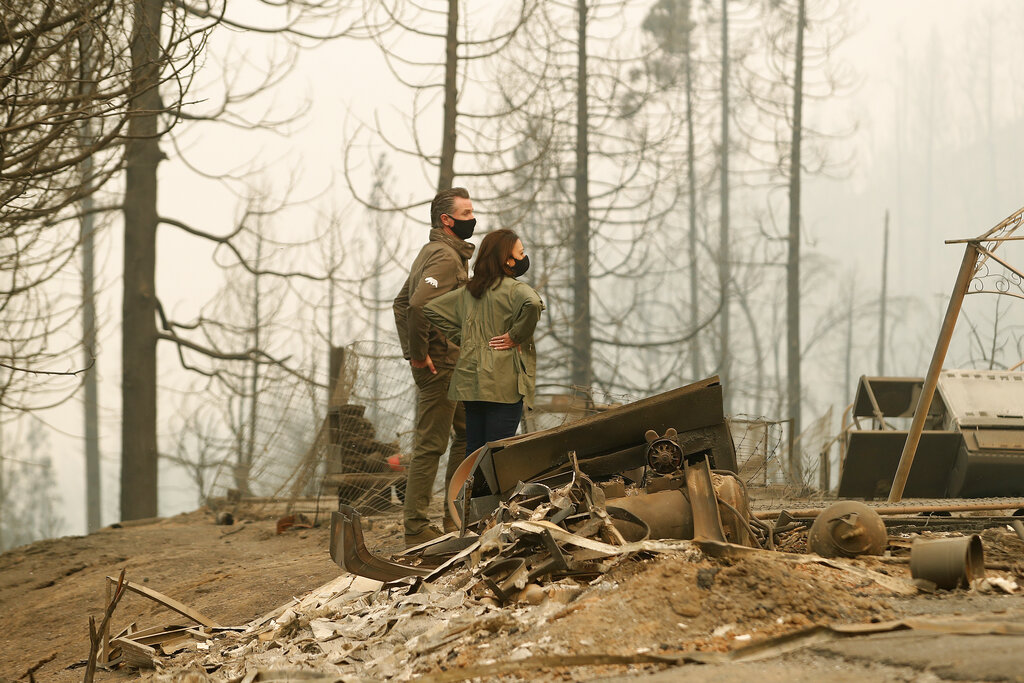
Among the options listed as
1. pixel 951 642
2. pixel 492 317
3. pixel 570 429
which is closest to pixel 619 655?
pixel 951 642

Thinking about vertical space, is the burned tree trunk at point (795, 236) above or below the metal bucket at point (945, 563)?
above

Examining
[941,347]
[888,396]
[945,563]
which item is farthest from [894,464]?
[945,563]

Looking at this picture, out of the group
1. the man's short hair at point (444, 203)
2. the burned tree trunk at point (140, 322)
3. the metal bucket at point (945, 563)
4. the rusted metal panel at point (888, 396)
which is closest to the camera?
the metal bucket at point (945, 563)

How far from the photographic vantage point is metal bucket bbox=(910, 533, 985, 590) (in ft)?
10.4

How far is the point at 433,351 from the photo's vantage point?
613 centimetres

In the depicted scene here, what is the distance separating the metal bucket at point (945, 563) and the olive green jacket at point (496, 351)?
2517mm

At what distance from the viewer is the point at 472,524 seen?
15.6 ft

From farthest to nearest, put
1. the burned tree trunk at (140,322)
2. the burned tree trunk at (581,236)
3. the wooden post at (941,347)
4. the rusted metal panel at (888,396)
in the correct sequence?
the burned tree trunk at (581,236), the burned tree trunk at (140,322), the rusted metal panel at (888,396), the wooden post at (941,347)

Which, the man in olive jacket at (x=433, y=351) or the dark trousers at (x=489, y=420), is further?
the man in olive jacket at (x=433, y=351)

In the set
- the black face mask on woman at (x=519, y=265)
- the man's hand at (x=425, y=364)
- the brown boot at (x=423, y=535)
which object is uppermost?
the black face mask on woman at (x=519, y=265)

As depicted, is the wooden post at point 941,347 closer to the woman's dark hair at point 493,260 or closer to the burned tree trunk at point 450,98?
the woman's dark hair at point 493,260

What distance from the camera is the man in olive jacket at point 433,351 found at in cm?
592

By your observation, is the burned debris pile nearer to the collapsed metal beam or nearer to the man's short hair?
the collapsed metal beam

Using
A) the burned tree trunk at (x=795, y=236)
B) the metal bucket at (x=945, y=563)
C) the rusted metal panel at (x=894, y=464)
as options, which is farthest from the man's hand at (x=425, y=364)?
the burned tree trunk at (x=795, y=236)
